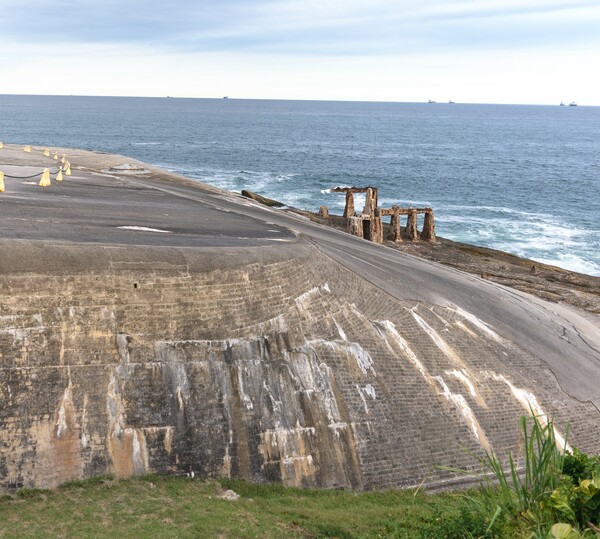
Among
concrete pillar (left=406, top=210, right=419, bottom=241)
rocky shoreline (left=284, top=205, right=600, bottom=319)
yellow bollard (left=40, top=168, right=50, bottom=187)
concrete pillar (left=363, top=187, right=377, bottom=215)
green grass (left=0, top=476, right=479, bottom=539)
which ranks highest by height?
yellow bollard (left=40, top=168, right=50, bottom=187)

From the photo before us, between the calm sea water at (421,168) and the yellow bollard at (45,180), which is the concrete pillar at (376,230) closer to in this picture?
the calm sea water at (421,168)

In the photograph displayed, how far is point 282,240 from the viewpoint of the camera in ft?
88.0

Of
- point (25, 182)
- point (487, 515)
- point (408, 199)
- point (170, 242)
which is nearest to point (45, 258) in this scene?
point (170, 242)

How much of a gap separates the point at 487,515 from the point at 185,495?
29.5 feet

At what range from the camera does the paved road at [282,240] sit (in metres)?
24.3

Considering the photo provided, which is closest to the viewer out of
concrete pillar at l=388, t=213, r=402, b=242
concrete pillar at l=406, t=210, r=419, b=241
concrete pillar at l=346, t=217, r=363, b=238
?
concrete pillar at l=346, t=217, r=363, b=238

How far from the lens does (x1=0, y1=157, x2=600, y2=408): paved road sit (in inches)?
957

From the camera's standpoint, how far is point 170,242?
914 inches

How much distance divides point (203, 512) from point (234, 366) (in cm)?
503

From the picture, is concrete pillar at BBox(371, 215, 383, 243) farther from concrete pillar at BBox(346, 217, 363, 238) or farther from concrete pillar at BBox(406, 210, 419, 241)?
concrete pillar at BBox(406, 210, 419, 241)

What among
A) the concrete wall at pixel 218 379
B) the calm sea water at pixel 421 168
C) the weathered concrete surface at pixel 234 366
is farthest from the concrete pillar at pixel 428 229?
the concrete wall at pixel 218 379

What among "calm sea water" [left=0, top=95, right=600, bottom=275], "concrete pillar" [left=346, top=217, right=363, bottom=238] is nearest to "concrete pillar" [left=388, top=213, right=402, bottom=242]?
"concrete pillar" [left=346, top=217, right=363, bottom=238]

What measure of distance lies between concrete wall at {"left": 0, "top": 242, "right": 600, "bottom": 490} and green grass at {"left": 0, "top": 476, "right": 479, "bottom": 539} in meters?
0.64

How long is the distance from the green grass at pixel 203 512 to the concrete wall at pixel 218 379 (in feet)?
2.09
